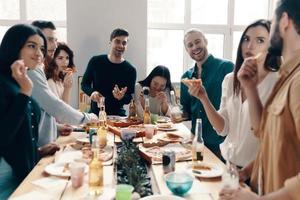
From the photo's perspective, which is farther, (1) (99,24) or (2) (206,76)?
(1) (99,24)

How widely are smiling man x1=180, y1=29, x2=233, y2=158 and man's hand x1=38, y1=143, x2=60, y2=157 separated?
1242 mm

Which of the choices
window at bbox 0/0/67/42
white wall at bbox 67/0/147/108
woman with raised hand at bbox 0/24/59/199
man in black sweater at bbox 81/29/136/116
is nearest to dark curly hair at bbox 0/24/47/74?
woman with raised hand at bbox 0/24/59/199

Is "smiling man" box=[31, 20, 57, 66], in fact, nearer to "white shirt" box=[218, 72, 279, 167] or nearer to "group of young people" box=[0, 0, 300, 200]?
"group of young people" box=[0, 0, 300, 200]

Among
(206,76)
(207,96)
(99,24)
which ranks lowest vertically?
(207,96)

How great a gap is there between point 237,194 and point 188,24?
14.0 feet

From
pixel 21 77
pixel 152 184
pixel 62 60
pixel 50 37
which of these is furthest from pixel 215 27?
pixel 152 184

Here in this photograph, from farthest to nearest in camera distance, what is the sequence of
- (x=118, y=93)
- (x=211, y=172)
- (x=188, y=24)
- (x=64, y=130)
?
(x=188, y=24), (x=118, y=93), (x=64, y=130), (x=211, y=172)

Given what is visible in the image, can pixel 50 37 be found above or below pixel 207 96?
above

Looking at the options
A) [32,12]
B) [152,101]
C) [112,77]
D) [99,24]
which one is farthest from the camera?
[32,12]

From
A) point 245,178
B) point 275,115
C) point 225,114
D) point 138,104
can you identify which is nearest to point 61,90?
point 138,104

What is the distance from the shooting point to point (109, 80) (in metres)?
3.90

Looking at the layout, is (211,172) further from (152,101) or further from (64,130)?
(152,101)

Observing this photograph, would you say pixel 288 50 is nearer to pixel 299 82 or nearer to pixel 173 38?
pixel 299 82

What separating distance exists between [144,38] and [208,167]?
9.71ft
